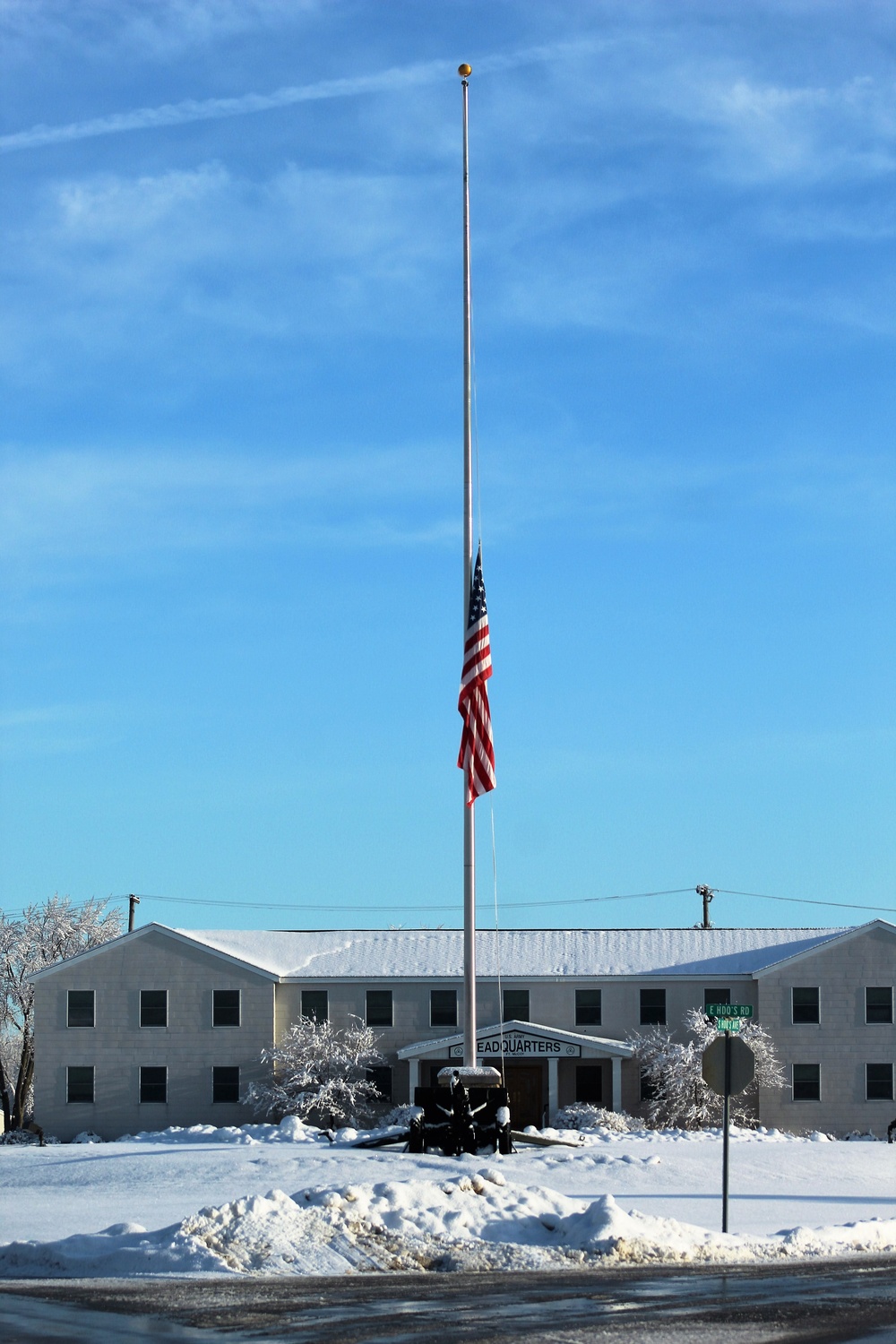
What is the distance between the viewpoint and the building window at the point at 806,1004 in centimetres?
5044

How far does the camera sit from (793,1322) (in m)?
12.2

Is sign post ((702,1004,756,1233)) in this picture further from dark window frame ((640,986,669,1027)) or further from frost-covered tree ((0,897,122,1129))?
frost-covered tree ((0,897,122,1129))

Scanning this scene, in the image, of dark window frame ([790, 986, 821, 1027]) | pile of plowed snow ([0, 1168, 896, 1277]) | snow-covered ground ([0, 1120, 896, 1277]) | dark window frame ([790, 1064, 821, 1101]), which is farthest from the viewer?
dark window frame ([790, 986, 821, 1027])

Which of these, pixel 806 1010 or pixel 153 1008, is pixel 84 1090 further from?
pixel 806 1010

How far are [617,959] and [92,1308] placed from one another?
4083 centimetres

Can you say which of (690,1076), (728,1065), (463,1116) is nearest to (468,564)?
(463,1116)

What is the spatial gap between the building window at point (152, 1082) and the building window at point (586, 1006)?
1295cm

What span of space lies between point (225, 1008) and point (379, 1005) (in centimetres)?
482

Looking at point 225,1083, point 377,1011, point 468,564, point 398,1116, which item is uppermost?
point 468,564

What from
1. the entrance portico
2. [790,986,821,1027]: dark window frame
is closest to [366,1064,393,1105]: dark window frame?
the entrance portico

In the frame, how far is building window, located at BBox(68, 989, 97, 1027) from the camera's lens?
51219mm

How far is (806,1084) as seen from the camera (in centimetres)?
5009

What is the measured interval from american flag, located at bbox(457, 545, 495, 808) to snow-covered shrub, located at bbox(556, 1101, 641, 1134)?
1990cm

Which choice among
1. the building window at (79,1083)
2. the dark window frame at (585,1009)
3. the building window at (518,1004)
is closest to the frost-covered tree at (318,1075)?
the building window at (518,1004)
